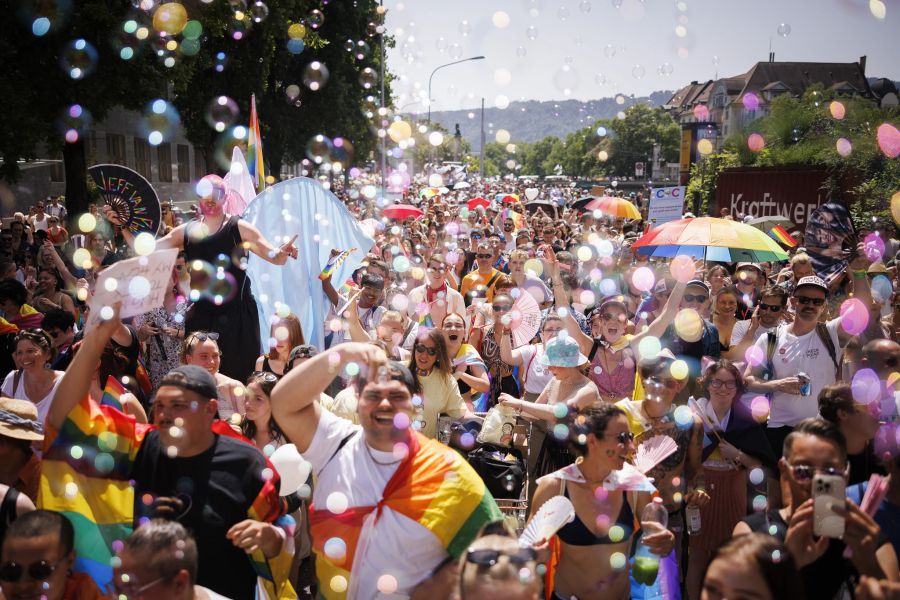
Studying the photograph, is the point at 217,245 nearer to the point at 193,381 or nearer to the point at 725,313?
the point at 193,381

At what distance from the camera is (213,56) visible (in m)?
23.6

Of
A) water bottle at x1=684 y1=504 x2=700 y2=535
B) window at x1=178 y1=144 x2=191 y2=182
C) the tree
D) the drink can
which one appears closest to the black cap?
water bottle at x1=684 y1=504 x2=700 y2=535

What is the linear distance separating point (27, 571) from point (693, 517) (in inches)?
116

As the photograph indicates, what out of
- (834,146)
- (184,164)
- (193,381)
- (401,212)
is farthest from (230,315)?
(184,164)

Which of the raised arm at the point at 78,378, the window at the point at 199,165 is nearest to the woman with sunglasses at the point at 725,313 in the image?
the raised arm at the point at 78,378

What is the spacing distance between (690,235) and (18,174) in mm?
14019

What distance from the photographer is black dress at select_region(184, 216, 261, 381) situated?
16.3ft

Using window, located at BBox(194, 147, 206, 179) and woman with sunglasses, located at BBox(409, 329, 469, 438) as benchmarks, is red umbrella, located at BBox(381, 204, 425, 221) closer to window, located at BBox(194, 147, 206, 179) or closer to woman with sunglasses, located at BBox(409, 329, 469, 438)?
woman with sunglasses, located at BBox(409, 329, 469, 438)

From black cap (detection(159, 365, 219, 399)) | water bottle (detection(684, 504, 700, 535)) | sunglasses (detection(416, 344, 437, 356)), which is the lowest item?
water bottle (detection(684, 504, 700, 535))

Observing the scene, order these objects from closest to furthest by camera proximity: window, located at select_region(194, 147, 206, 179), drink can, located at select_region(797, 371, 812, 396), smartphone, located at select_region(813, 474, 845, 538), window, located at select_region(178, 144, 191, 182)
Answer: smartphone, located at select_region(813, 474, 845, 538)
drink can, located at select_region(797, 371, 812, 396)
window, located at select_region(178, 144, 191, 182)
window, located at select_region(194, 147, 206, 179)

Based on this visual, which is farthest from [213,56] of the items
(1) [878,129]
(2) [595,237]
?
(1) [878,129]

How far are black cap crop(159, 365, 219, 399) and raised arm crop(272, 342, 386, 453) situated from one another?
0.29 m

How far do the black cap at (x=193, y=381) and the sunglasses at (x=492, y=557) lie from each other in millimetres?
1151

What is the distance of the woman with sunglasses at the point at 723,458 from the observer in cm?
399
